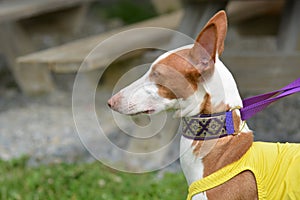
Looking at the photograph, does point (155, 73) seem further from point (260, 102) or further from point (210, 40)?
point (260, 102)

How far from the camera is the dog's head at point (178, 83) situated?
1.78m

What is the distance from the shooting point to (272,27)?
5176mm

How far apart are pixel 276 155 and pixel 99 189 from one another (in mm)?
1281

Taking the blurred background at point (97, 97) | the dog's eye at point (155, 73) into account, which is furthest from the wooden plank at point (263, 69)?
the dog's eye at point (155, 73)

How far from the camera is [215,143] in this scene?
6.14 feet

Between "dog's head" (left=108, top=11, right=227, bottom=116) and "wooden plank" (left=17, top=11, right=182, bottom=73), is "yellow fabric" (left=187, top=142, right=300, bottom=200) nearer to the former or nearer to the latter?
"dog's head" (left=108, top=11, right=227, bottom=116)

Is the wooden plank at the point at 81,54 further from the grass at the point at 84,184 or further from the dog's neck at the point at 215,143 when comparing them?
the dog's neck at the point at 215,143

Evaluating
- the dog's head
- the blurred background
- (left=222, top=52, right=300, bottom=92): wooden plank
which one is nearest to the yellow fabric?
the dog's head

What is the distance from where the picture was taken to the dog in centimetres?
181

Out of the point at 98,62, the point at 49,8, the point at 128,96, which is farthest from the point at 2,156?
the point at 128,96

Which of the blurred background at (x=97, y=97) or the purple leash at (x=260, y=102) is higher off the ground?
the purple leash at (x=260, y=102)

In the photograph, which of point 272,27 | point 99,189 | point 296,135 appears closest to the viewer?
point 99,189

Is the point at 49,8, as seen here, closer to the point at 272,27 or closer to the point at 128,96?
the point at 272,27

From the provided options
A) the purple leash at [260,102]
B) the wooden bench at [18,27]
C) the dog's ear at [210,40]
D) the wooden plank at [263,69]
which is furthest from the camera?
the wooden bench at [18,27]
